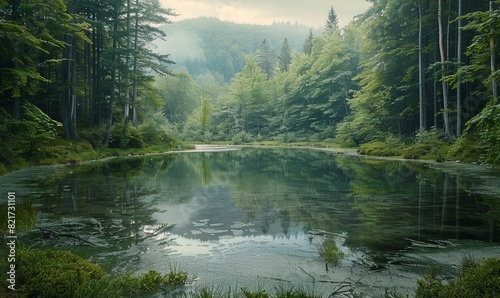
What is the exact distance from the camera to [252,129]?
7331 cm

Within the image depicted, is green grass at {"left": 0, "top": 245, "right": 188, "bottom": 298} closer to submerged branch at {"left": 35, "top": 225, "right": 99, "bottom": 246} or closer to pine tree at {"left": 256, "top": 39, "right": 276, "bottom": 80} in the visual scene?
submerged branch at {"left": 35, "top": 225, "right": 99, "bottom": 246}

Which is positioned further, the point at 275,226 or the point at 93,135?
the point at 93,135

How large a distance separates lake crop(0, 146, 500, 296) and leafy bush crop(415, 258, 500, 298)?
48 centimetres

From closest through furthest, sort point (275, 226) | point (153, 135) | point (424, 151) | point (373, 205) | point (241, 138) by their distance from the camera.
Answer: point (275, 226), point (373, 205), point (424, 151), point (153, 135), point (241, 138)

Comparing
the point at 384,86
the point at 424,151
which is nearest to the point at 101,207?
the point at 424,151

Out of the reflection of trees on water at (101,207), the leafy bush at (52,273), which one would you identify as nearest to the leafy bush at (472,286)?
the leafy bush at (52,273)

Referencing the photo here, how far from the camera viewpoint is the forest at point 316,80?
17.2m

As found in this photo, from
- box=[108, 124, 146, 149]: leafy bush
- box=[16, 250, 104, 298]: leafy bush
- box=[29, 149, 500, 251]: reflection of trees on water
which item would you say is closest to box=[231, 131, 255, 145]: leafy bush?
box=[108, 124, 146, 149]: leafy bush

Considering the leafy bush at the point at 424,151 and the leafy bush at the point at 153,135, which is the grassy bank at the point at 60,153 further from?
the leafy bush at the point at 424,151

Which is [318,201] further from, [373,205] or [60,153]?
[60,153]

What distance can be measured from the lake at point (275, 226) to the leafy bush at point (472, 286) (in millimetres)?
477

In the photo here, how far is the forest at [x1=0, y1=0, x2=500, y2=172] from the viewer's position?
1717cm

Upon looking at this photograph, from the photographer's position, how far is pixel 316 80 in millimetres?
60688

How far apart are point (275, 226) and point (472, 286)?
4.49 meters
